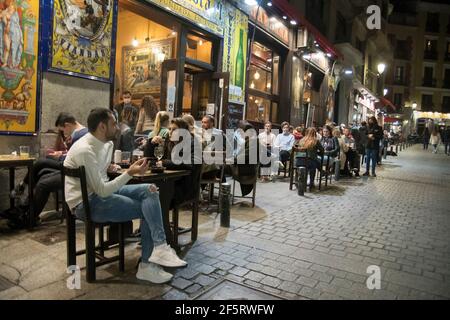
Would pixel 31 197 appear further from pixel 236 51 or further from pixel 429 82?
pixel 429 82

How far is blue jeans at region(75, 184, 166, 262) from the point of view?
3150 mm

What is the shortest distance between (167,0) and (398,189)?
772 centimetres

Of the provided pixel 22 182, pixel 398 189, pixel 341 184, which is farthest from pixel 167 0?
pixel 398 189

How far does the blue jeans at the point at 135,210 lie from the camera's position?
315 centimetres

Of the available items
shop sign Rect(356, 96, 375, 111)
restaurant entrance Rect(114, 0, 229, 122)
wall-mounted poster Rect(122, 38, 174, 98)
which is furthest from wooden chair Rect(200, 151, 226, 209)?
shop sign Rect(356, 96, 375, 111)

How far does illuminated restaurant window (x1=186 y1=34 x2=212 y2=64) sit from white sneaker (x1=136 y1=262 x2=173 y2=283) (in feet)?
24.5

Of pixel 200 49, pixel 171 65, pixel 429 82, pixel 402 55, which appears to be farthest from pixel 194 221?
pixel 429 82

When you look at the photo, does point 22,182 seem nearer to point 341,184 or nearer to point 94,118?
point 94,118

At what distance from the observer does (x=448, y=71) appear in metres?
49.3

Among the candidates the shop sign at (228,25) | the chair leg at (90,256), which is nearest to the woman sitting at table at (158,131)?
the chair leg at (90,256)

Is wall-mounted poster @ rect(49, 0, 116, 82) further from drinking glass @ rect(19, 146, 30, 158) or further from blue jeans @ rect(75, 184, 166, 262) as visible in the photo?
blue jeans @ rect(75, 184, 166, 262)

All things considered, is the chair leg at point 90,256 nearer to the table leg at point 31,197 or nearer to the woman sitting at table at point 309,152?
the table leg at point 31,197

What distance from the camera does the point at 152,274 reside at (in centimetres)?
326

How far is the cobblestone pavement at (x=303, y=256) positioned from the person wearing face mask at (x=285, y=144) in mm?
3664
